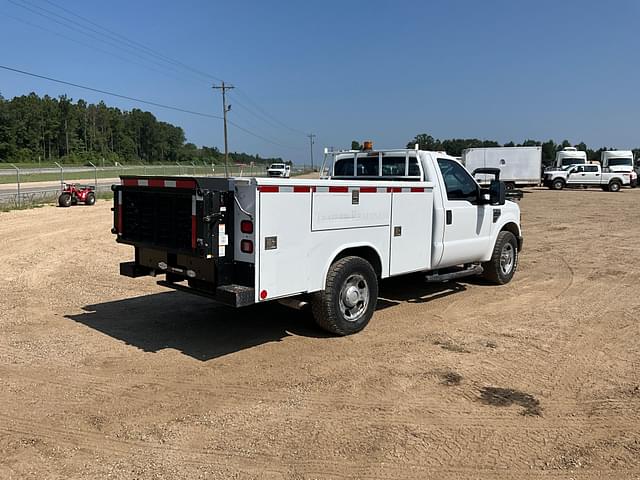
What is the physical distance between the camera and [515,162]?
39.4m

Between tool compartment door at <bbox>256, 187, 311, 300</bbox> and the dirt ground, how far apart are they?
2.67ft

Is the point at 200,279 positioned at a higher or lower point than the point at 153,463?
higher

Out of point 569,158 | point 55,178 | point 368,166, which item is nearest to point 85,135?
point 55,178

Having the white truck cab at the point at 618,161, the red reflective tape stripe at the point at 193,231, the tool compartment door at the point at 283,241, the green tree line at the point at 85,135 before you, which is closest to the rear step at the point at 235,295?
the tool compartment door at the point at 283,241

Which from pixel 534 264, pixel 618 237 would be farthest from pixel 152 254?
pixel 618 237

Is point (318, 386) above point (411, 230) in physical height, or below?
below

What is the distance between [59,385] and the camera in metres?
5.01

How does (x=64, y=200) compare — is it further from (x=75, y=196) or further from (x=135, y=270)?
(x=135, y=270)

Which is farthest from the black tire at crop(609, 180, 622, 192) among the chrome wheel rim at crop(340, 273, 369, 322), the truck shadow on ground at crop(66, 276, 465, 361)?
the chrome wheel rim at crop(340, 273, 369, 322)

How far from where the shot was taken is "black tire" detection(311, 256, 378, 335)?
611cm

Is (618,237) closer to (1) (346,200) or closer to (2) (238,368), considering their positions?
(1) (346,200)

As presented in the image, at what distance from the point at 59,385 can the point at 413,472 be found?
319 cm

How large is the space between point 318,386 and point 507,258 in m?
5.52

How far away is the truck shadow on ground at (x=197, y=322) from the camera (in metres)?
6.23
